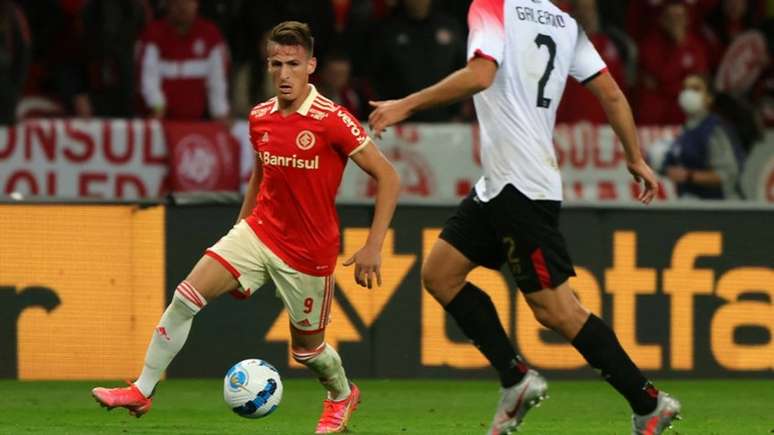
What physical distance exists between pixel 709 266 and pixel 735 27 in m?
5.19

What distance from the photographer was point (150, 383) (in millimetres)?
8406

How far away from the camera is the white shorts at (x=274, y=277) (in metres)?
8.55

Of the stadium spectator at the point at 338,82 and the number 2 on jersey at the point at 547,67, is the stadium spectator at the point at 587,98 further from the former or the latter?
the number 2 on jersey at the point at 547,67

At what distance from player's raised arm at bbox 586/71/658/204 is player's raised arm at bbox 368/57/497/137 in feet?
2.21

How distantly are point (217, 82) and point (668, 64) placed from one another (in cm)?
382

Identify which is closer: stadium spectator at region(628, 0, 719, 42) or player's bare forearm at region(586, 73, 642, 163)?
player's bare forearm at region(586, 73, 642, 163)

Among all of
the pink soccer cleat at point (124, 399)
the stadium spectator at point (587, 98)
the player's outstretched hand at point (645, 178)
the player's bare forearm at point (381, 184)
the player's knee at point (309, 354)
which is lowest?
the pink soccer cleat at point (124, 399)

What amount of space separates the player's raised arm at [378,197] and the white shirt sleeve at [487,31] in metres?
1.05

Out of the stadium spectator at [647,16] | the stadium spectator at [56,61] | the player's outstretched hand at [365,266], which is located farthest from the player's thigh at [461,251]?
the stadium spectator at [647,16]

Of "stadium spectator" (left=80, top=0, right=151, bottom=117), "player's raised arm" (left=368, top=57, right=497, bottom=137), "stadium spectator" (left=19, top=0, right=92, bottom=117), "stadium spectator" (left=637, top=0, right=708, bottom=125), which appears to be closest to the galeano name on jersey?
"player's raised arm" (left=368, top=57, right=497, bottom=137)

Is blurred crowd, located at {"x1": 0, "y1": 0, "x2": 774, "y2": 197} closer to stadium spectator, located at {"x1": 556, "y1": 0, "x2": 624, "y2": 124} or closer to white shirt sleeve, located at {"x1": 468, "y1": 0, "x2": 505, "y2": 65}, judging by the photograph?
stadium spectator, located at {"x1": 556, "y1": 0, "x2": 624, "y2": 124}

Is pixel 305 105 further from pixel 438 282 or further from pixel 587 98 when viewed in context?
pixel 587 98

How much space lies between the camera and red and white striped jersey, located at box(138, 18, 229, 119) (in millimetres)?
14234

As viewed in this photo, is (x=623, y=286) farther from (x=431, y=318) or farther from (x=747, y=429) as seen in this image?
(x=747, y=429)
